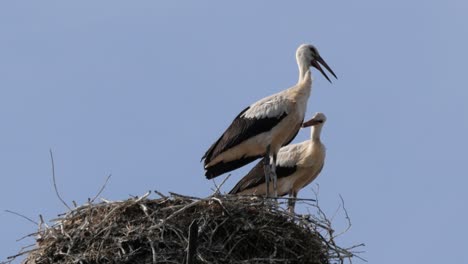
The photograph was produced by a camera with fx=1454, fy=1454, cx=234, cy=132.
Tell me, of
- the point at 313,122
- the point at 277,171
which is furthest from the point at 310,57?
the point at 277,171

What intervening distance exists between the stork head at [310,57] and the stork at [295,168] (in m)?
1.09

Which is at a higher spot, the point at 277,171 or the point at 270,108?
the point at 277,171

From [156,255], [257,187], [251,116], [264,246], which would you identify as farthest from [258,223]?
[257,187]

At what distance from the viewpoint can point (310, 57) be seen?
14938 millimetres

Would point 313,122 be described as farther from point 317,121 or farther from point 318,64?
point 318,64

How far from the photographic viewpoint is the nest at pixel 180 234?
392 inches

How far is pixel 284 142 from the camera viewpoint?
14219 millimetres

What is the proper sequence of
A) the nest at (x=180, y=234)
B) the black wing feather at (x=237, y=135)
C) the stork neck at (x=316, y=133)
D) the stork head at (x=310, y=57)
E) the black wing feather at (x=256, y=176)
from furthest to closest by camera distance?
the stork neck at (x=316, y=133), the black wing feather at (x=256, y=176), the stork head at (x=310, y=57), the black wing feather at (x=237, y=135), the nest at (x=180, y=234)

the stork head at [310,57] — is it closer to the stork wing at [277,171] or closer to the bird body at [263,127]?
the bird body at [263,127]

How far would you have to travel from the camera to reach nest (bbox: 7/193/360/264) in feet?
32.7

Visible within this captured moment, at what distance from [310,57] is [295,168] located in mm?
1382

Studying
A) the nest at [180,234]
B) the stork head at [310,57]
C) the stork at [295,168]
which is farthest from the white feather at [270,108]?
the nest at [180,234]

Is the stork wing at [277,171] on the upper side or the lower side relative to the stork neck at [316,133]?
lower

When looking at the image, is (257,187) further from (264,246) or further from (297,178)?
(264,246)
